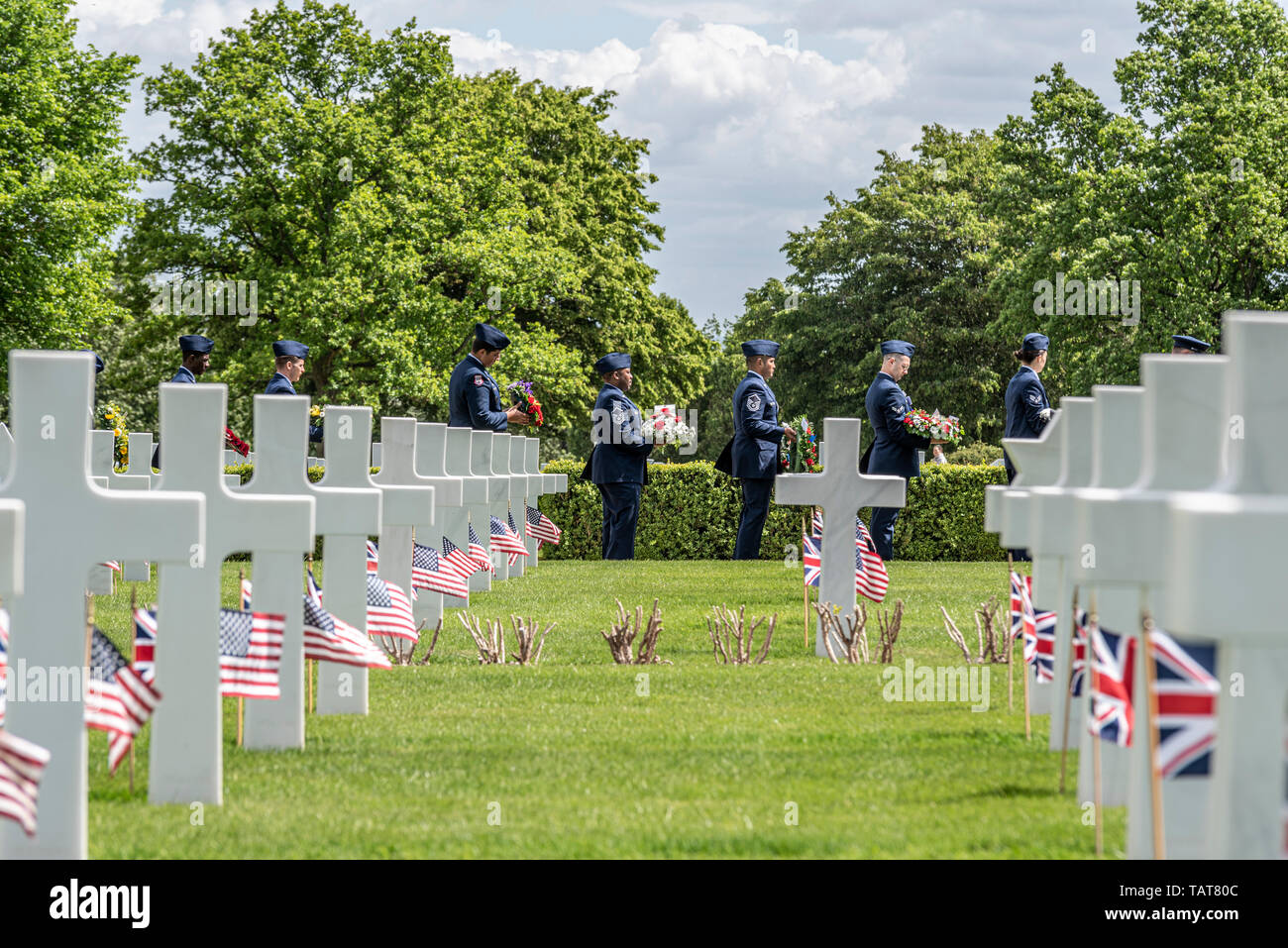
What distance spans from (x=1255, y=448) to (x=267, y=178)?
39371 millimetres

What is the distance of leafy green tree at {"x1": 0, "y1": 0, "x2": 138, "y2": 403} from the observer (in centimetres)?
3806

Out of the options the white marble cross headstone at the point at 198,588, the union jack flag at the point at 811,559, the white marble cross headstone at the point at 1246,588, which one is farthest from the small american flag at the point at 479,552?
the white marble cross headstone at the point at 1246,588

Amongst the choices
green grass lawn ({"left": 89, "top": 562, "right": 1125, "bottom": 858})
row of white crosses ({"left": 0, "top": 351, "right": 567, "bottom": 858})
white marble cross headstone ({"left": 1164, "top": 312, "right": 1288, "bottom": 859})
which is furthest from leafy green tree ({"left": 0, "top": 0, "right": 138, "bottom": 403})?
white marble cross headstone ({"left": 1164, "top": 312, "right": 1288, "bottom": 859})

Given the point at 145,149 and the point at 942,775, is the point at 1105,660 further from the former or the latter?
the point at 145,149

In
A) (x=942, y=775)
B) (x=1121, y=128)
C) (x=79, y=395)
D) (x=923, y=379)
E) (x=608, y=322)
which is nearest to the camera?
(x=79, y=395)

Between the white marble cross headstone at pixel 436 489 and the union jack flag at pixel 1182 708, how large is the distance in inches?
280

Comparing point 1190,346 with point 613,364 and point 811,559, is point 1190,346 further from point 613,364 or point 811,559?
point 613,364

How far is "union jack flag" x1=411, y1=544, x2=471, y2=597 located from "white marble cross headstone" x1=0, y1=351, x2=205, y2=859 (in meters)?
5.72

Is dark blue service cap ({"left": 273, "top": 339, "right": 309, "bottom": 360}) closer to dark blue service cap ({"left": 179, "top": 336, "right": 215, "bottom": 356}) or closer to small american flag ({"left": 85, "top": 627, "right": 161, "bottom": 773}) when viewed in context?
dark blue service cap ({"left": 179, "top": 336, "right": 215, "bottom": 356})

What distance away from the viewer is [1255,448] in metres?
2.78

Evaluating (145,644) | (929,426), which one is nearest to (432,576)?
(145,644)

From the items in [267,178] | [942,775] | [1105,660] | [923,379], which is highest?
[267,178]

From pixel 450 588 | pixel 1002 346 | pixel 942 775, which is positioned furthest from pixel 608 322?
pixel 942 775

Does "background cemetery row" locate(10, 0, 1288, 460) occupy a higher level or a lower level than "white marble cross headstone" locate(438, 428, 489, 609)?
higher
